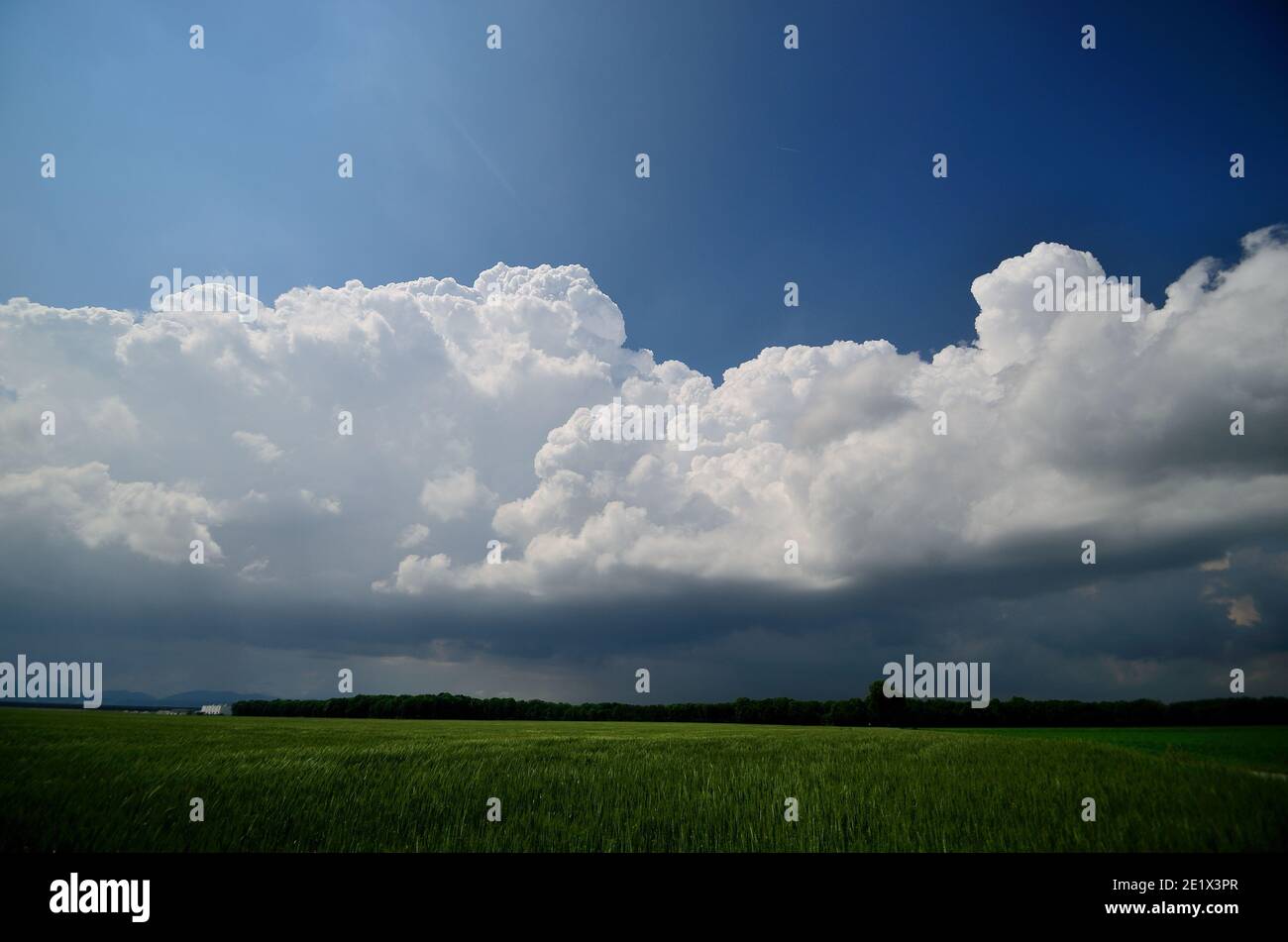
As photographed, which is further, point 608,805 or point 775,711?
point 775,711

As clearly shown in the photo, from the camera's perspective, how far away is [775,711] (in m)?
108

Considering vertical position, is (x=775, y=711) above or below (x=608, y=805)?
below

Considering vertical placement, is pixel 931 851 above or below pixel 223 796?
below

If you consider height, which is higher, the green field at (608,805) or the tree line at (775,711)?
the green field at (608,805)

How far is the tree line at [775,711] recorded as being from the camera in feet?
284

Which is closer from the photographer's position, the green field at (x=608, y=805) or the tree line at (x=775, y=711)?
the green field at (x=608, y=805)

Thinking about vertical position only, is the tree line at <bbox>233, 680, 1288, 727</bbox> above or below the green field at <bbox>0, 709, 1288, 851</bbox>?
below

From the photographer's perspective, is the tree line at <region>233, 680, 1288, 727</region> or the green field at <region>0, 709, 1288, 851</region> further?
the tree line at <region>233, 680, 1288, 727</region>

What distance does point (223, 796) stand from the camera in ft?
34.9

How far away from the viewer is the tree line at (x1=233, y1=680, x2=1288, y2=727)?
3410 inches
